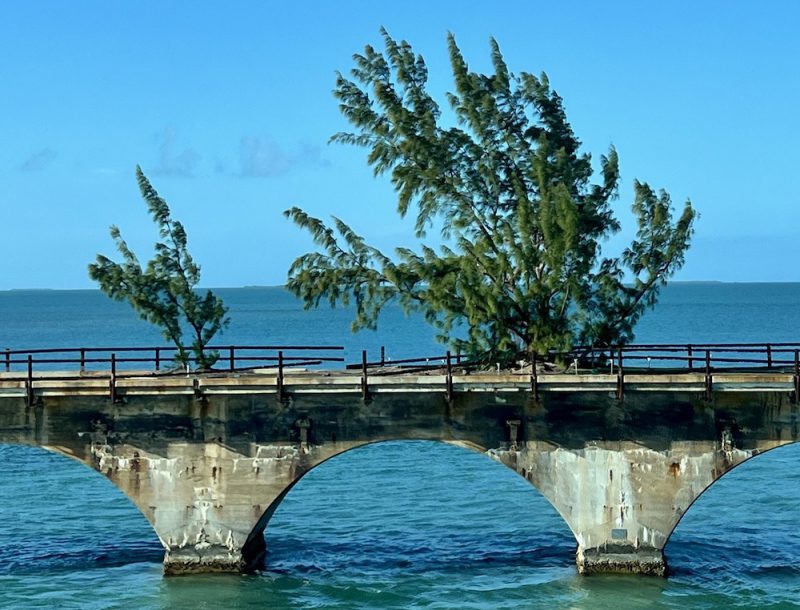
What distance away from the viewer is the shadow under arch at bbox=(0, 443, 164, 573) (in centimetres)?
3419

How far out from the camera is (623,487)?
2992 cm

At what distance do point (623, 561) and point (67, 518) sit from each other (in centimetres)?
1951

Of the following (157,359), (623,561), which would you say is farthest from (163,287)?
(623,561)

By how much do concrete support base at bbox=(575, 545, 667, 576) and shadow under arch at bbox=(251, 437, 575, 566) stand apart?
2.41 m

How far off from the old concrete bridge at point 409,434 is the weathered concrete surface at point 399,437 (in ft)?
0.10

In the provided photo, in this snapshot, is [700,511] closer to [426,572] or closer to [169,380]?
[426,572]

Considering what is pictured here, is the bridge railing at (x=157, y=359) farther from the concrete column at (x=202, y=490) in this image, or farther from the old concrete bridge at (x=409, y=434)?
the concrete column at (x=202, y=490)

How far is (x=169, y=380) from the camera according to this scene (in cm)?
3019

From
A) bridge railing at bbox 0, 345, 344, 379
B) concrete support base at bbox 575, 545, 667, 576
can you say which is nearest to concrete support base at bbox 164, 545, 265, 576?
bridge railing at bbox 0, 345, 344, 379

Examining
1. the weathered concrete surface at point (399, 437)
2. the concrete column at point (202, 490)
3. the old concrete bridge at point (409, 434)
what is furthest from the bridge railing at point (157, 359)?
the concrete column at point (202, 490)

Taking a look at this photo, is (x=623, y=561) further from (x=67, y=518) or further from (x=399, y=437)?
(x=67, y=518)

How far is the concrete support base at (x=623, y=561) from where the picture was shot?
2988 centimetres

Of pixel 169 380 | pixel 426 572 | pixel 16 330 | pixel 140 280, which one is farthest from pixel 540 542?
pixel 16 330

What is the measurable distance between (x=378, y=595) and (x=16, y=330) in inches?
5635
